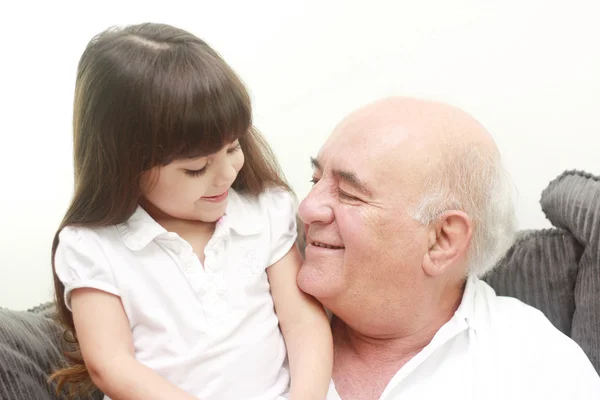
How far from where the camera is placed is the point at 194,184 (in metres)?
1.39

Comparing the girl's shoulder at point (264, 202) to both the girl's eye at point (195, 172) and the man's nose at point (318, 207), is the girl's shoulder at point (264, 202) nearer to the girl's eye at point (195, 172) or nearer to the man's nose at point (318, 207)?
the man's nose at point (318, 207)

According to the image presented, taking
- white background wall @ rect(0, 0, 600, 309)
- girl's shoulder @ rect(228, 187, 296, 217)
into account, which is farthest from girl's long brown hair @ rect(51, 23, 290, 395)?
white background wall @ rect(0, 0, 600, 309)

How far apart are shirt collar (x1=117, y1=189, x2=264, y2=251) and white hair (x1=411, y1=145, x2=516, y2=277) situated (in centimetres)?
38

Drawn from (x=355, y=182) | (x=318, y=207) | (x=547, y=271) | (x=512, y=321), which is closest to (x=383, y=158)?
(x=355, y=182)

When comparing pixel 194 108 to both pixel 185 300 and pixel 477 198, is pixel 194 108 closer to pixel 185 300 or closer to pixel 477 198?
pixel 185 300

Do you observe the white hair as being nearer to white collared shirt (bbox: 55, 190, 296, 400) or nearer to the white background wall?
white collared shirt (bbox: 55, 190, 296, 400)

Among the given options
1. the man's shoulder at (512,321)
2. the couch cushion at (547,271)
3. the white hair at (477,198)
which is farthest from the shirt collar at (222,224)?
the couch cushion at (547,271)

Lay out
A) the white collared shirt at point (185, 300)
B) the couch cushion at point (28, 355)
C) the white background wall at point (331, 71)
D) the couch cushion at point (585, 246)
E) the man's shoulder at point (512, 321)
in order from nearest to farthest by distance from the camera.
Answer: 1. the white collared shirt at point (185, 300)
2. the couch cushion at point (28, 355)
3. the man's shoulder at point (512, 321)
4. the couch cushion at point (585, 246)
5. the white background wall at point (331, 71)

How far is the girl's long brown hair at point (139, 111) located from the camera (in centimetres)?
132

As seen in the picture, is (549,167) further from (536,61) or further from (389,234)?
(389,234)

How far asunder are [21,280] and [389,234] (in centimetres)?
140

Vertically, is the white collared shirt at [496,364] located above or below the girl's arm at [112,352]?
below

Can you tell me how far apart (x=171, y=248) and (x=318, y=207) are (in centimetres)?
39

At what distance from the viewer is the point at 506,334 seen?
5.61 ft
